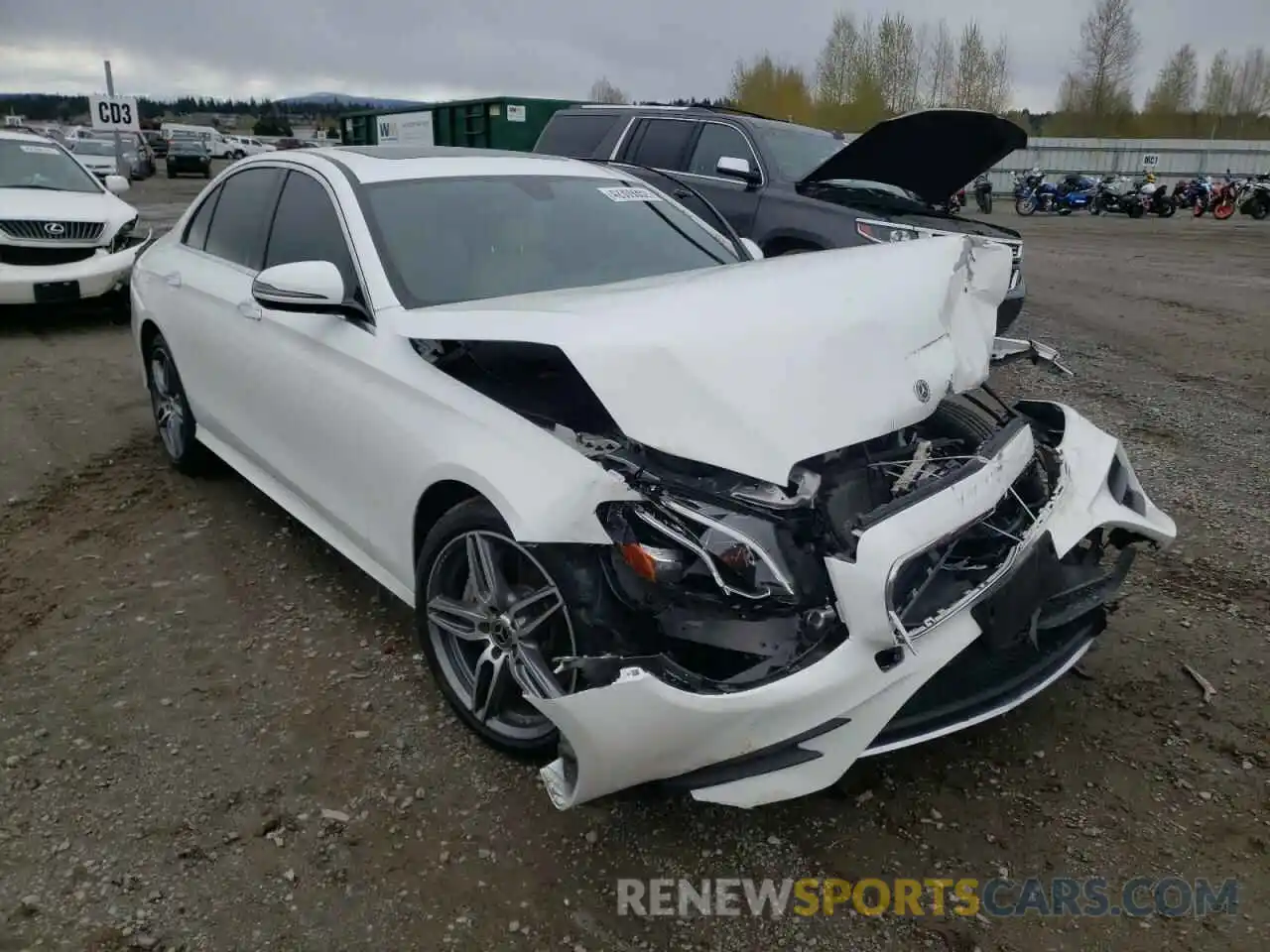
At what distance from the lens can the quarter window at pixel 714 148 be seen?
331 inches

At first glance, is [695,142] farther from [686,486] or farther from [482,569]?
[686,486]

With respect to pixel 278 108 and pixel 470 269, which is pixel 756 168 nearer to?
pixel 470 269

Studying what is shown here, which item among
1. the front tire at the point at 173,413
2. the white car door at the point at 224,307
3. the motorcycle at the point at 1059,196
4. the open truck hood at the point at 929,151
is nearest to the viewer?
the white car door at the point at 224,307

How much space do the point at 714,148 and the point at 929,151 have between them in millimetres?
2343

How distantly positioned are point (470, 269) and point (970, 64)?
7057 centimetres

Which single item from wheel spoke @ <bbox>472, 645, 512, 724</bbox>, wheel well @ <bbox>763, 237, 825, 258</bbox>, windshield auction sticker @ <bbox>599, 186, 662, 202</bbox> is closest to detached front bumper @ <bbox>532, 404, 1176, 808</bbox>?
wheel spoke @ <bbox>472, 645, 512, 724</bbox>

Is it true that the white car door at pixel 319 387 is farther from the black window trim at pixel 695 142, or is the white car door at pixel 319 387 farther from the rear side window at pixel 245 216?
the black window trim at pixel 695 142

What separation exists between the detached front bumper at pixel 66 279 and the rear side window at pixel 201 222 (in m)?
3.94

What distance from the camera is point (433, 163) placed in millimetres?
3943

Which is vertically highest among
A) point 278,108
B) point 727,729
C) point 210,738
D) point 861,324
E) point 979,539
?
point 278,108

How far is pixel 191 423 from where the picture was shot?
4824 millimetres

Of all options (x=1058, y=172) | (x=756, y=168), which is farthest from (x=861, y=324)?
(x=1058, y=172)

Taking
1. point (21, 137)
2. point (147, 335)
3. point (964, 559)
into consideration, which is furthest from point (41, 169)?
point (964, 559)

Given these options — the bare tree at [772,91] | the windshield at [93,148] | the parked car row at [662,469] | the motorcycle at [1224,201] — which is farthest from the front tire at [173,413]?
the bare tree at [772,91]
